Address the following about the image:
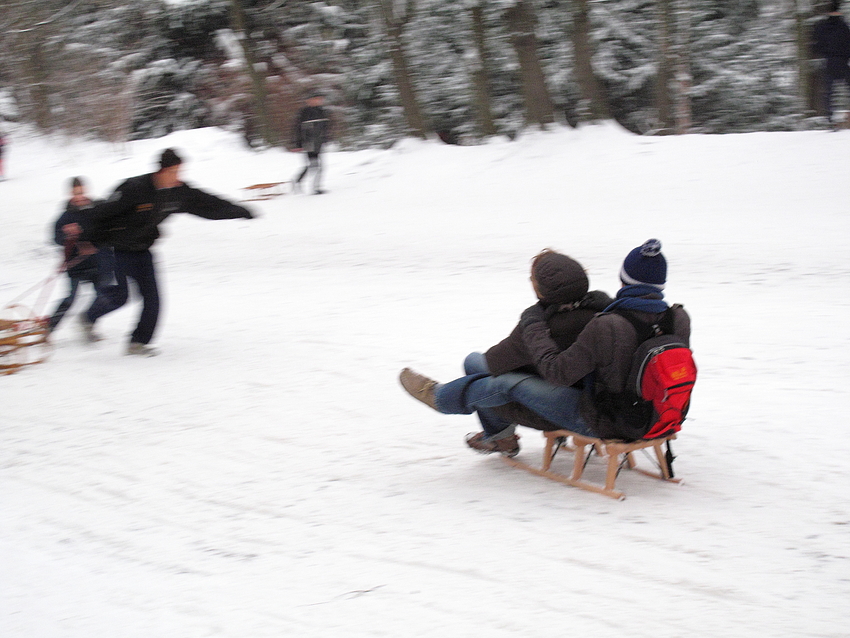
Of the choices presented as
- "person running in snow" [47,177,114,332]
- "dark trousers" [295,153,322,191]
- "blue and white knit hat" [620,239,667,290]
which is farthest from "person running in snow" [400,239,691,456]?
"dark trousers" [295,153,322,191]

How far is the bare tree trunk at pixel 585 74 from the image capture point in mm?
15352

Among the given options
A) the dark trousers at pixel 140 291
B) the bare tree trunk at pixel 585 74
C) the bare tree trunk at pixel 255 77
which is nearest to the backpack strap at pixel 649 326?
the dark trousers at pixel 140 291

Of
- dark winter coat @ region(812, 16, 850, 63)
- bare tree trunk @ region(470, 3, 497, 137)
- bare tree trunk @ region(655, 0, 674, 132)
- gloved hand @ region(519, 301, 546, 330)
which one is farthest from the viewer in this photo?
bare tree trunk @ region(470, 3, 497, 137)

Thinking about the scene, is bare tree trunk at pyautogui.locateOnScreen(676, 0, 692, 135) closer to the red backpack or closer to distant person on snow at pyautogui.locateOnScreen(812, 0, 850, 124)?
distant person on snow at pyautogui.locateOnScreen(812, 0, 850, 124)

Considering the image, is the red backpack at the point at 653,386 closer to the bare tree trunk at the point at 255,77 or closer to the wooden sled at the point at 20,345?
the wooden sled at the point at 20,345

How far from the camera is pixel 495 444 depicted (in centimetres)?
480

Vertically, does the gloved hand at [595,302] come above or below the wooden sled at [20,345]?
above

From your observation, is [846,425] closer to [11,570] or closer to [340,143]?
[11,570]

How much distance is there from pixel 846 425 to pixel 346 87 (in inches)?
839

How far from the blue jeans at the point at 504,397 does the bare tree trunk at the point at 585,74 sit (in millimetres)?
11530

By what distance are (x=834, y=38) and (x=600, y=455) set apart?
10196 millimetres

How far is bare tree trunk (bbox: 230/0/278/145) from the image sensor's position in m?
20.0

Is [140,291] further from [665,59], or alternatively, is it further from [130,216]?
[665,59]

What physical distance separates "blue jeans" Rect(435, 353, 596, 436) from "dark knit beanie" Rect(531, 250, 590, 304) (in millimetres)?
447
